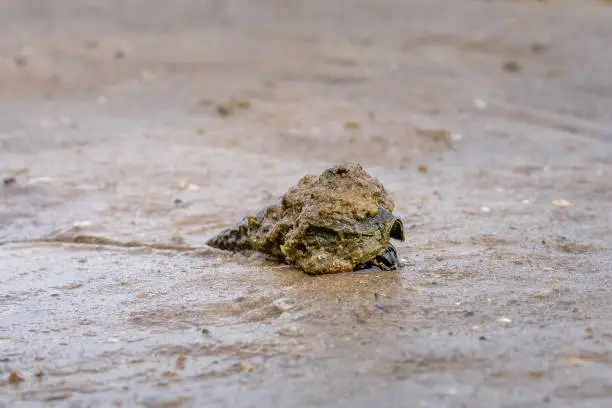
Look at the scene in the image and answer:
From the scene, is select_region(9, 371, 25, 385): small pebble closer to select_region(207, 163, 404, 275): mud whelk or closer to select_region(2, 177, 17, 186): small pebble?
select_region(207, 163, 404, 275): mud whelk

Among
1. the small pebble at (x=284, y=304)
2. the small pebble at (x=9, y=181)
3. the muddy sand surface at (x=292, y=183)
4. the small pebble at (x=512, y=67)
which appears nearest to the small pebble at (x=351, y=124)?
the muddy sand surface at (x=292, y=183)

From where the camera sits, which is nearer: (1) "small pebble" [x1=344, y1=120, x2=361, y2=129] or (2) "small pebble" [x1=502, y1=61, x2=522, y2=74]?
(1) "small pebble" [x1=344, y1=120, x2=361, y2=129]

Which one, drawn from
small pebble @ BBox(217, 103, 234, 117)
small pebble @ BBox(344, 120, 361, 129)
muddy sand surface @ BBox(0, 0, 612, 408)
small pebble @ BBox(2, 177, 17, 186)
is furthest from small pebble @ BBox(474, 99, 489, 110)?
small pebble @ BBox(2, 177, 17, 186)

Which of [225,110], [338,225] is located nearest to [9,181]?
[225,110]

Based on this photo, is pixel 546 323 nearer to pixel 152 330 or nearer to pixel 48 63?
pixel 152 330

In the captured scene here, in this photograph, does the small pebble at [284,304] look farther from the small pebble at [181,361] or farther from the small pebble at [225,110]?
the small pebble at [225,110]

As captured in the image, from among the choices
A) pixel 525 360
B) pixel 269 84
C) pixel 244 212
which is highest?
pixel 269 84

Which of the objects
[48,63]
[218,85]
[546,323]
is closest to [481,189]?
[546,323]
